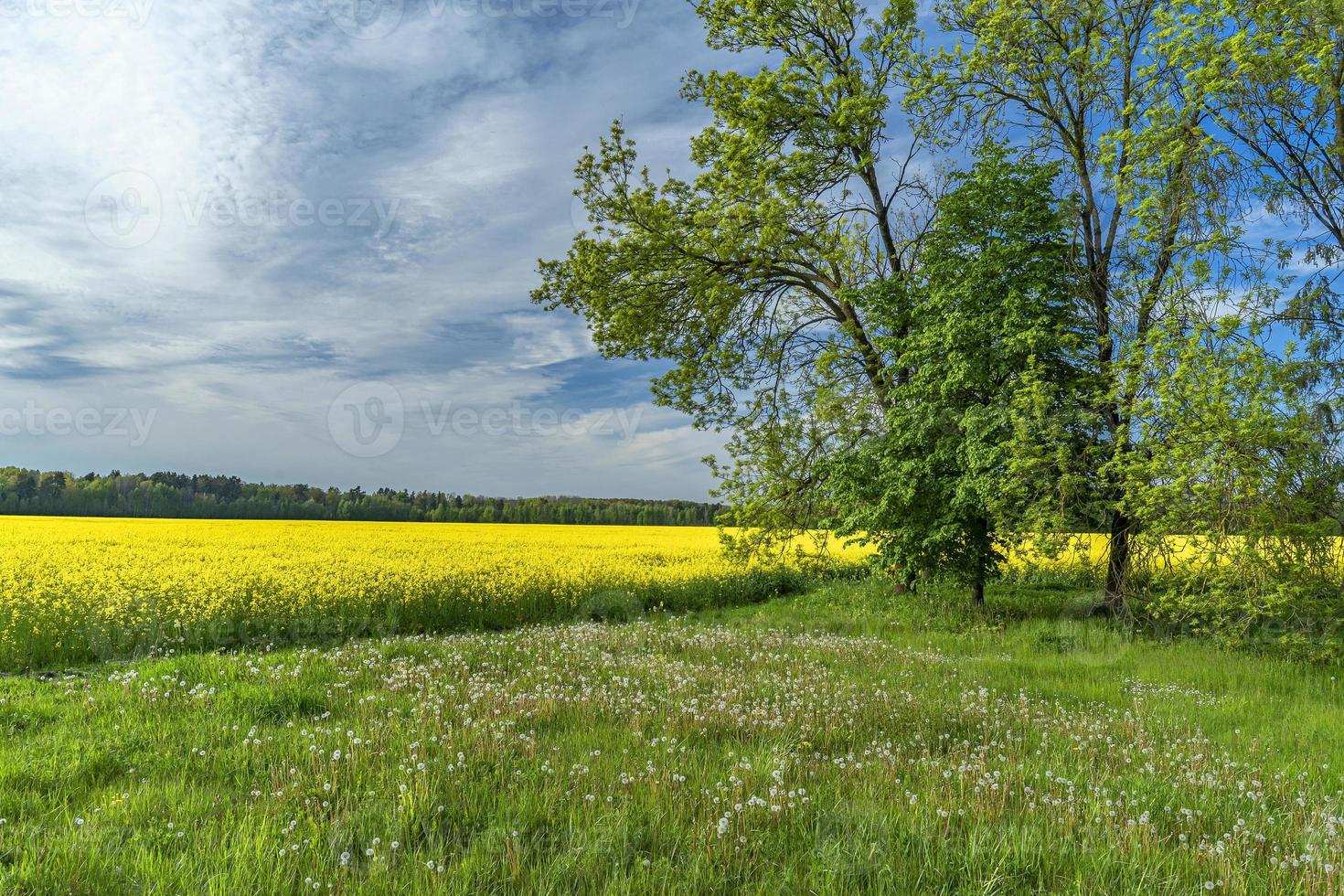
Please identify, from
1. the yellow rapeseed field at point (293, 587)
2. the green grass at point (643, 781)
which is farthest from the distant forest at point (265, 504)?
the green grass at point (643, 781)

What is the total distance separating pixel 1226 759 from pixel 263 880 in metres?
7.68

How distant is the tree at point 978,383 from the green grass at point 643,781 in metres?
6.44

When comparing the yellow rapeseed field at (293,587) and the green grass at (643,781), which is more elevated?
the green grass at (643,781)

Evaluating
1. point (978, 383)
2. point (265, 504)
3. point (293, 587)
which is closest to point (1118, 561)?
point (978, 383)

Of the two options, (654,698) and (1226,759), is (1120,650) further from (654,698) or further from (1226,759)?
(654,698)

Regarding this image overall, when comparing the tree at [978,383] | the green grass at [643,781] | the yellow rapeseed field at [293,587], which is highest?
the tree at [978,383]

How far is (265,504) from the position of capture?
2689 inches

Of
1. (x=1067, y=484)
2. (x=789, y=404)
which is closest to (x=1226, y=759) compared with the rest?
(x=1067, y=484)

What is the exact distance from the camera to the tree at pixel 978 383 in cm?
1477

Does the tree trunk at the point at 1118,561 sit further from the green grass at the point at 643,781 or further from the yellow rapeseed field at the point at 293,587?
the yellow rapeseed field at the point at 293,587

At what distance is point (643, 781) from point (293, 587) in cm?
1446

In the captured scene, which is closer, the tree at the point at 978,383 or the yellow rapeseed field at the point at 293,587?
the yellow rapeseed field at the point at 293,587

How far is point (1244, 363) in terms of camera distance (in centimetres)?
1212

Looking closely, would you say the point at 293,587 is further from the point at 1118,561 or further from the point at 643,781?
the point at 1118,561
